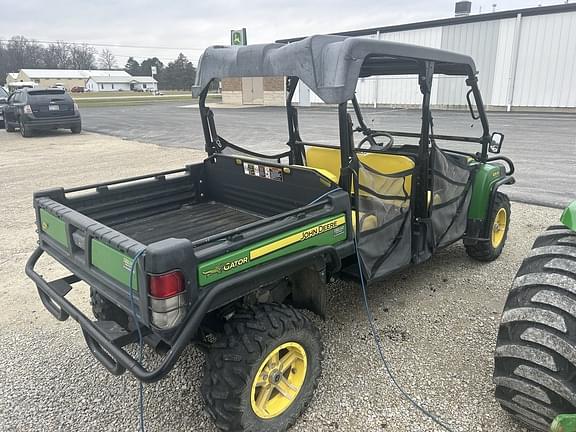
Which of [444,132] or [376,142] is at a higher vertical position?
[444,132]

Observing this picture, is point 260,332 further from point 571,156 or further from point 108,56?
point 108,56

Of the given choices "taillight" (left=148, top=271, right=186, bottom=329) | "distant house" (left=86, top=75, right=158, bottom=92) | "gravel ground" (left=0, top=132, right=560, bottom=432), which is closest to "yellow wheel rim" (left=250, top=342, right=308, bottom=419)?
"gravel ground" (left=0, top=132, right=560, bottom=432)

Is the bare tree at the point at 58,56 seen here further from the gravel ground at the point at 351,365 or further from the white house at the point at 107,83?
the gravel ground at the point at 351,365

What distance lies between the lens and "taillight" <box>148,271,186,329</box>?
2.07 metres

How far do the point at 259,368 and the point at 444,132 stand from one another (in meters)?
2.67

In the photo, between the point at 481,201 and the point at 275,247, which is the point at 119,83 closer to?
the point at 481,201

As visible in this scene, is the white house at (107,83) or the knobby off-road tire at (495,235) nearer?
the knobby off-road tire at (495,235)

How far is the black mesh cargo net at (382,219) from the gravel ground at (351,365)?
1.81ft

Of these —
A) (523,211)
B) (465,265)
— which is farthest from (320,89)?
(523,211)

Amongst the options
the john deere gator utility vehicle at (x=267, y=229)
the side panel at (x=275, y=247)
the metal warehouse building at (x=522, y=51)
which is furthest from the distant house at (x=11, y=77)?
the side panel at (x=275, y=247)

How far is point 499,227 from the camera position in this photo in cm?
462

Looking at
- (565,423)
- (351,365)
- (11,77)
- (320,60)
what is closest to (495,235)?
(351,365)

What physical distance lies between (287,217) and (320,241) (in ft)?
0.83

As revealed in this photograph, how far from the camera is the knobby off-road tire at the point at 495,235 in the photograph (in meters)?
4.34
